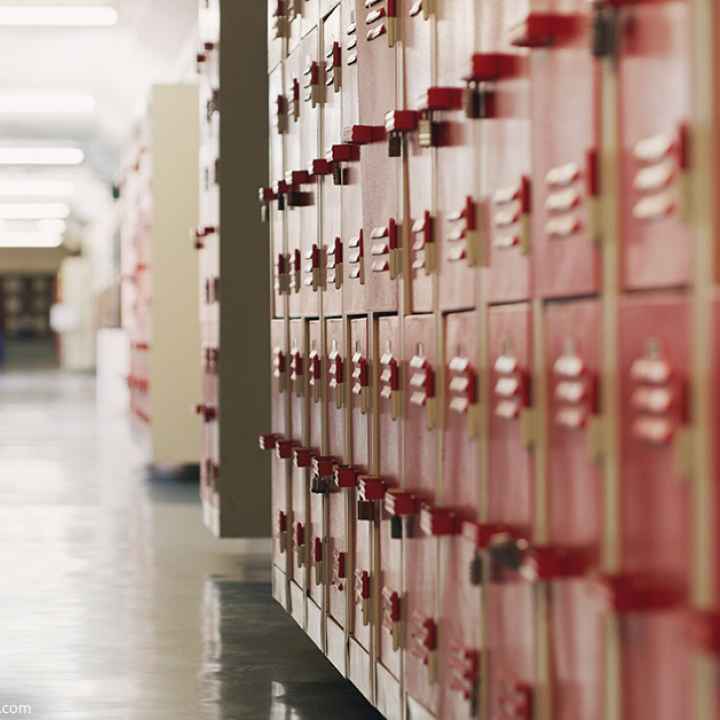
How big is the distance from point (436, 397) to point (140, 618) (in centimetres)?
314

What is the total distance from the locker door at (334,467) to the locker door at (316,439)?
0.28ft

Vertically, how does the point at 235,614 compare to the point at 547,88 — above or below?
below

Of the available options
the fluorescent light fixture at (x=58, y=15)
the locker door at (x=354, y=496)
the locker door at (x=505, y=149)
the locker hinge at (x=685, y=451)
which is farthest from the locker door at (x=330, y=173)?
the fluorescent light fixture at (x=58, y=15)

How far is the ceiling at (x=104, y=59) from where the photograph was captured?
1122 cm

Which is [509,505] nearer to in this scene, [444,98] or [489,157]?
[489,157]

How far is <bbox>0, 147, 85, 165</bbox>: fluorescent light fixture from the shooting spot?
1989 cm

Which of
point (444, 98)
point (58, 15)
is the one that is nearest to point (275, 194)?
point (444, 98)

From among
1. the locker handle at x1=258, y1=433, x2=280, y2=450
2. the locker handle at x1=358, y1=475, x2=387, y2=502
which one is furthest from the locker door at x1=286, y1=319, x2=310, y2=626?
the locker handle at x1=358, y1=475, x2=387, y2=502

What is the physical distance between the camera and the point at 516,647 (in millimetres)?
2918

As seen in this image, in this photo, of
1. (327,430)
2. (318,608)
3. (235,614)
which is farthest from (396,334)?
(235,614)

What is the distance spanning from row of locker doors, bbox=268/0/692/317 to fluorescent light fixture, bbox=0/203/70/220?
25.6 metres

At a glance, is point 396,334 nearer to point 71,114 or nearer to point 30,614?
point 30,614

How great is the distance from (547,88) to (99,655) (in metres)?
3.47

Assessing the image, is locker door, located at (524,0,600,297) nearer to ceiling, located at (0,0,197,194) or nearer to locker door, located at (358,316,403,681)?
locker door, located at (358,316,403,681)
